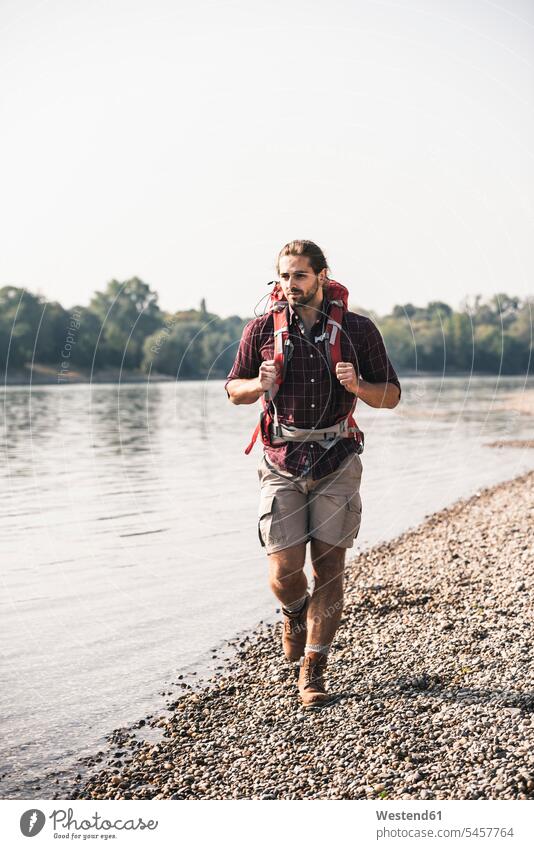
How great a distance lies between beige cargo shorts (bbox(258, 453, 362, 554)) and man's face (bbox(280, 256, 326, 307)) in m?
1.28

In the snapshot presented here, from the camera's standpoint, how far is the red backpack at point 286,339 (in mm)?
6379

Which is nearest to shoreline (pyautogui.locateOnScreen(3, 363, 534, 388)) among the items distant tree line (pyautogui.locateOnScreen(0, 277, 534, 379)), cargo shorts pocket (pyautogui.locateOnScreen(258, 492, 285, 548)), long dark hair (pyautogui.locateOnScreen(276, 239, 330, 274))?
distant tree line (pyautogui.locateOnScreen(0, 277, 534, 379))

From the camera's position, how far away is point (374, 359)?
21.2 ft

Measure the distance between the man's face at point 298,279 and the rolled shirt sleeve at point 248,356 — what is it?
0.41 m

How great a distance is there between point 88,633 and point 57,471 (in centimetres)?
1762

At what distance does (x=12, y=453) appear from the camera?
3312cm

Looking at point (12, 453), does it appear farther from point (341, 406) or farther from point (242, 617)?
point (341, 406)

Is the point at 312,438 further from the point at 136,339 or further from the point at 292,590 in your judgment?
the point at 136,339

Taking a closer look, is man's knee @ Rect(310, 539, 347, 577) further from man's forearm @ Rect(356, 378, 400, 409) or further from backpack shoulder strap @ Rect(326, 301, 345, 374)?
backpack shoulder strap @ Rect(326, 301, 345, 374)

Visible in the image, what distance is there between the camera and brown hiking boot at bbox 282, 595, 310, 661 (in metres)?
7.18

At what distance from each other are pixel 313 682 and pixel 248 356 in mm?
2663
